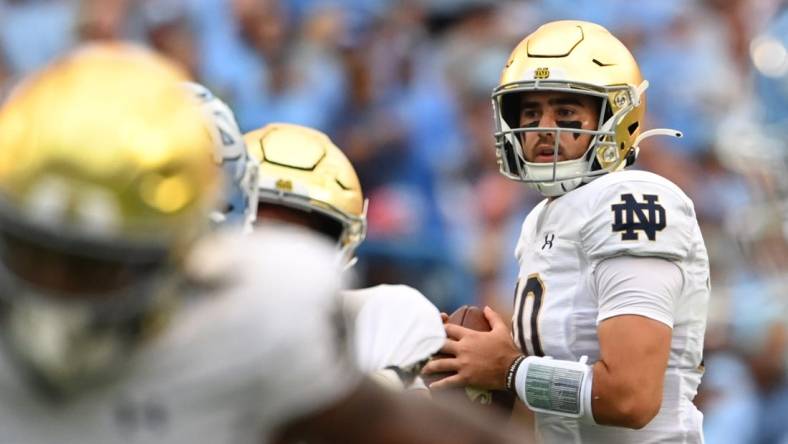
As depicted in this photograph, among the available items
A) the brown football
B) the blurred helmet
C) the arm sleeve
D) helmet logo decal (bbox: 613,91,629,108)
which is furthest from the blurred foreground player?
helmet logo decal (bbox: 613,91,629,108)

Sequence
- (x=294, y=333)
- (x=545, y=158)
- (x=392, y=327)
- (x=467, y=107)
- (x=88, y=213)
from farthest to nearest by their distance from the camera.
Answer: (x=467, y=107), (x=545, y=158), (x=392, y=327), (x=294, y=333), (x=88, y=213)

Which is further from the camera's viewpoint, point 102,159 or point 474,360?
point 474,360

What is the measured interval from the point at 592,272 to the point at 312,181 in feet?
1.99

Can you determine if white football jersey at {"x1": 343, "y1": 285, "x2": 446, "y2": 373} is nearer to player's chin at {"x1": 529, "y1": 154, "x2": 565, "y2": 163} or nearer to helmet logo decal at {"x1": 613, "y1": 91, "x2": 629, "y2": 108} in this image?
player's chin at {"x1": 529, "y1": 154, "x2": 565, "y2": 163}

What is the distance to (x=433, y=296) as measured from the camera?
6.61 meters

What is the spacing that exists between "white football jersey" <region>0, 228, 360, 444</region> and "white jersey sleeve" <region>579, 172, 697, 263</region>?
1.46 m

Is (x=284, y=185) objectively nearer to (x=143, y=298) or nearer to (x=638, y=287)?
(x=638, y=287)

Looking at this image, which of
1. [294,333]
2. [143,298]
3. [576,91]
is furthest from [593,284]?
[143,298]

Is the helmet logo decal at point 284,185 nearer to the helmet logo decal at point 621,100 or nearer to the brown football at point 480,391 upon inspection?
the brown football at point 480,391

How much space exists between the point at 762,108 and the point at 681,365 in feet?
11.3

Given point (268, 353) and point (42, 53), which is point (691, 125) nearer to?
point (42, 53)


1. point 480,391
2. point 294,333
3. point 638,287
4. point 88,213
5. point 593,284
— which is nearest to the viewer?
point 88,213

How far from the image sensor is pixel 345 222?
309 cm

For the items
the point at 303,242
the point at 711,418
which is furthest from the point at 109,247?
the point at 711,418
